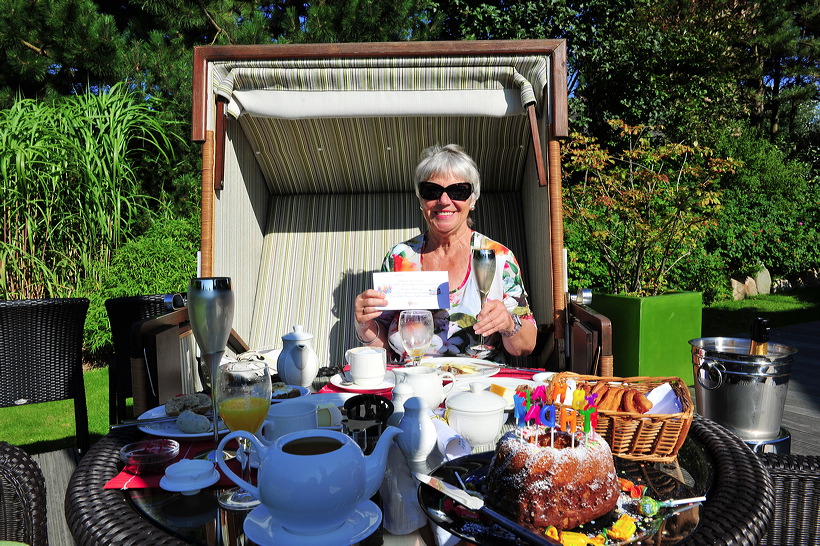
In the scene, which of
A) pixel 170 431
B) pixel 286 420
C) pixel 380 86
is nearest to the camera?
pixel 286 420

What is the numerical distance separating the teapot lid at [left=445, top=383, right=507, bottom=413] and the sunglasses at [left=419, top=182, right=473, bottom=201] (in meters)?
1.59

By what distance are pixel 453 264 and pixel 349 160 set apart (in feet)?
3.56

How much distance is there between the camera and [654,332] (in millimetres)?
3914

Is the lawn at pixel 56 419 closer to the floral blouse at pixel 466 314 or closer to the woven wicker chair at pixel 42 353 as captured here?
the woven wicker chair at pixel 42 353

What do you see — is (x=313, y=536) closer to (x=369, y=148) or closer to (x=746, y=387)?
(x=746, y=387)

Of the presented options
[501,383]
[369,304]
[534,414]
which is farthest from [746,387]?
[534,414]

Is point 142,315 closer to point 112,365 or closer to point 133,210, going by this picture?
point 112,365

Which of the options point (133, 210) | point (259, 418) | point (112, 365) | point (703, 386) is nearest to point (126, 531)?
point (259, 418)

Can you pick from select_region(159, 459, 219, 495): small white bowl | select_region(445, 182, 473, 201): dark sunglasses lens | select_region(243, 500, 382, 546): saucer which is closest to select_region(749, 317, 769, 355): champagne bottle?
select_region(445, 182, 473, 201): dark sunglasses lens

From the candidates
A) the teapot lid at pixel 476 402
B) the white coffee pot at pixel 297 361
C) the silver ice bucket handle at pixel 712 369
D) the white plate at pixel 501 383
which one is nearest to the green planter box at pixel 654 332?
the silver ice bucket handle at pixel 712 369

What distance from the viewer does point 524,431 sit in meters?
1.07

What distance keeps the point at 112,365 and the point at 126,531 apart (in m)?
2.20

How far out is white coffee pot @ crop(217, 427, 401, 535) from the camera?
34.3 inches

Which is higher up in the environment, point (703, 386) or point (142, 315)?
point (142, 315)
